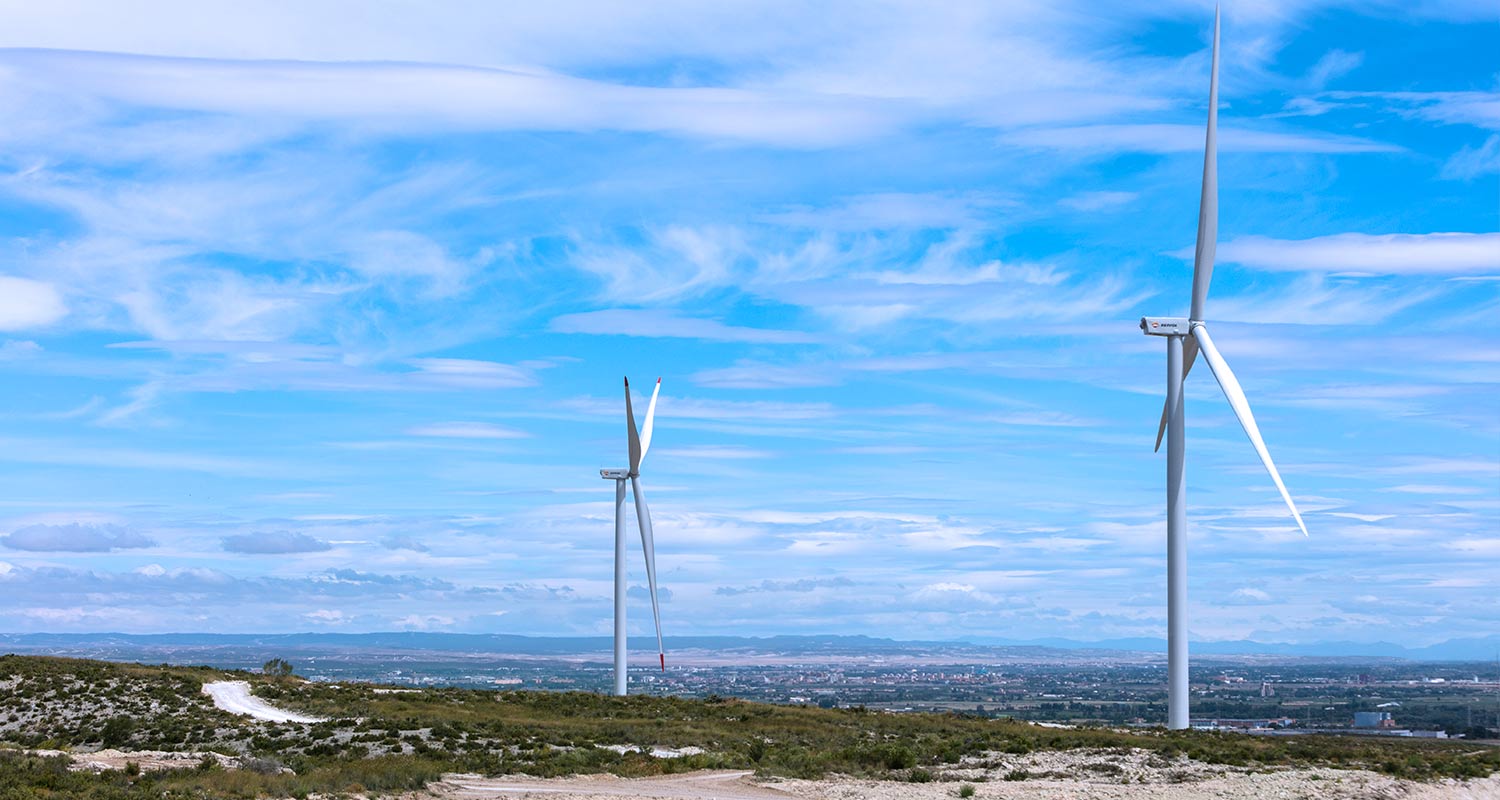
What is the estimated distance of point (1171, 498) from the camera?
5447 cm

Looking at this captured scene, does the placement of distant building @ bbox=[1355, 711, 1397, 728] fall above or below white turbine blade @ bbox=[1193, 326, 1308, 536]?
below

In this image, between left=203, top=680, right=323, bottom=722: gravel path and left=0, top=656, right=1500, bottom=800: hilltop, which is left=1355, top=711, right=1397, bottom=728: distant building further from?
left=203, top=680, right=323, bottom=722: gravel path

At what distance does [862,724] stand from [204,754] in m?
28.9

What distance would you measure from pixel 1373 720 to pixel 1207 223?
187 ft

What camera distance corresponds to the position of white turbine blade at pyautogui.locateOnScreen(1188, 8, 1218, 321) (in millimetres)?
55688

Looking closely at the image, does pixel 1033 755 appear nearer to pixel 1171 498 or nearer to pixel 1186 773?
pixel 1186 773

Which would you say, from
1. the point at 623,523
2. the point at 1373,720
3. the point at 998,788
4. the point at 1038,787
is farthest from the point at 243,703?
Answer: the point at 1373,720

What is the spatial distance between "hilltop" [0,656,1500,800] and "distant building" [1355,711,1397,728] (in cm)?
3445

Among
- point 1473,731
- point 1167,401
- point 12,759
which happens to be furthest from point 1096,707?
point 12,759

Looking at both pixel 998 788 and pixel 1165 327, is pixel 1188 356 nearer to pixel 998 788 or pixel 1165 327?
pixel 1165 327

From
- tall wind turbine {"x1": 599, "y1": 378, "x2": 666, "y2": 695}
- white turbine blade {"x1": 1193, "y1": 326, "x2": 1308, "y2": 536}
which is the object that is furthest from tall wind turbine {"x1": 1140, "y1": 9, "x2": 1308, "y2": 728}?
tall wind turbine {"x1": 599, "y1": 378, "x2": 666, "y2": 695}

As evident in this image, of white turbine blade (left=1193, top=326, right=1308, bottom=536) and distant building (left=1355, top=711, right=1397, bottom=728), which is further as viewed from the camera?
distant building (left=1355, top=711, right=1397, bottom=728)

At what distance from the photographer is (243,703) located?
69.9m

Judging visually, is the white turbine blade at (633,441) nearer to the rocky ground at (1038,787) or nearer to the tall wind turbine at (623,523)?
the tall wind turbine at (623,523)
